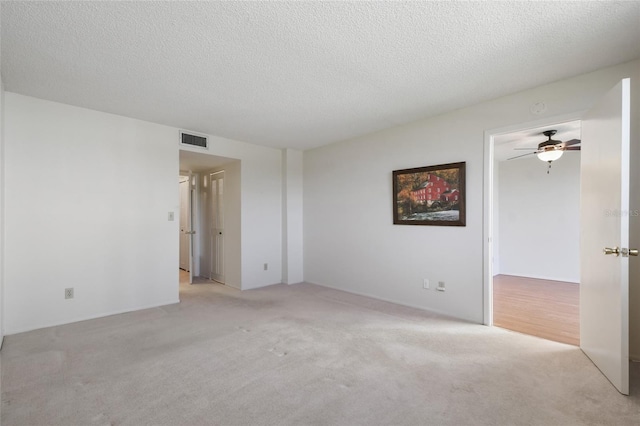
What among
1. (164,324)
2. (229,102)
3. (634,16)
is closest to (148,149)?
(229,102)

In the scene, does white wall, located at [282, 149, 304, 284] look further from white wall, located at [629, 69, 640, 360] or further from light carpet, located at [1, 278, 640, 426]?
white wall, located at [629, 69, 640, 360]

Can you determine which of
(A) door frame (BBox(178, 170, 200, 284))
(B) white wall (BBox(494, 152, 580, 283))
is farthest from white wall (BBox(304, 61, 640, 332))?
(B) white wall (BBox(494, 152, 580, 283))

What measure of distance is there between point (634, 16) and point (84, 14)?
11.4 ft

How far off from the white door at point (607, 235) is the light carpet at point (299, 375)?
248 millimetres

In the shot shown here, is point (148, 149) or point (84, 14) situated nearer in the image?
point (84, 14)

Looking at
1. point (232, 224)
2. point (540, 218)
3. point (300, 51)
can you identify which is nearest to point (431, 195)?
point (300, 51)

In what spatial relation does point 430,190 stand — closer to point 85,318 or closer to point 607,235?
point 607,235

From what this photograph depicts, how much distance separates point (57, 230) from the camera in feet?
11.0

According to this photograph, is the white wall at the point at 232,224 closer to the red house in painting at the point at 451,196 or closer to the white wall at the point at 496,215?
the red house in painting at the point at 451,196

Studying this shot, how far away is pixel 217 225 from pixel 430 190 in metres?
3.95

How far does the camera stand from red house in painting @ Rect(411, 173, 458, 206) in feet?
12.2

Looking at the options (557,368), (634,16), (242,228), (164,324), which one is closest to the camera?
(634,16)

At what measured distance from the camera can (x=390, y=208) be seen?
170 inches

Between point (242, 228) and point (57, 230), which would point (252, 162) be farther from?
point (57, 230)
